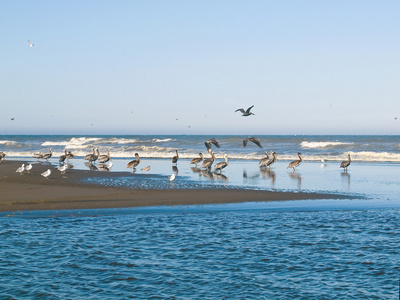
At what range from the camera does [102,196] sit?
14.9m

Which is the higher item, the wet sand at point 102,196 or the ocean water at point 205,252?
the wet sand at point 102,196

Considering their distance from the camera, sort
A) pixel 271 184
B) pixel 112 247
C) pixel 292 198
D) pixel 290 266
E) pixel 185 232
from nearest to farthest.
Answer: pixel 290 266 → pixel 112 247 → pixel 185 232 → pixel 292 198 → pixel 271 184

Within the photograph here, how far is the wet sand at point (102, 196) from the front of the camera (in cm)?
1338

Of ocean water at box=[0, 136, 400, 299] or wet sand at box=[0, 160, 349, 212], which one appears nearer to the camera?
ocean water at box=[0, 136, 400, 299]

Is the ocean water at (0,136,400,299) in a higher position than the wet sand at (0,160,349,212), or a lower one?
lower

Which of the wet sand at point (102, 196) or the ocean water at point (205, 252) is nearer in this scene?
the ocean water at point (205, 252)

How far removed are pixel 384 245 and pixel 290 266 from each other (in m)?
2.31

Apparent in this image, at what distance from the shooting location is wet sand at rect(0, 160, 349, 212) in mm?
13375

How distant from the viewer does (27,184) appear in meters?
17.5

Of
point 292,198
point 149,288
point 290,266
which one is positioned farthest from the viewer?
point 292,198

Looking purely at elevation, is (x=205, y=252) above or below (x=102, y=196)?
below

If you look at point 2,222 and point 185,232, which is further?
→ point 2,222

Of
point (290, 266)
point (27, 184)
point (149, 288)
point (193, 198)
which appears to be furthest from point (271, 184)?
point (149, 288)

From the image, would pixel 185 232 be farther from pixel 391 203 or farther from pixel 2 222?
pixel 391 203
